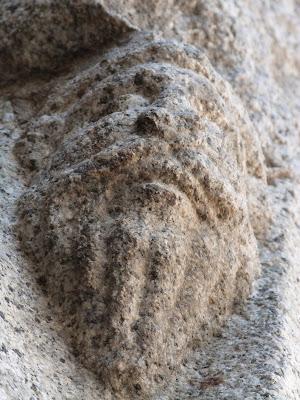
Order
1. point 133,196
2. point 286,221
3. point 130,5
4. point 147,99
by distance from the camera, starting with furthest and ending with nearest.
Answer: point 130,5, point 286,221, point 147,99, point 133,196

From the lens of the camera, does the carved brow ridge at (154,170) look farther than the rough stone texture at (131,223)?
Yes

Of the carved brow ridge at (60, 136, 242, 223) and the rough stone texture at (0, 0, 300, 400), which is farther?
the carved brow ridge at (60, 136, 242, 223)

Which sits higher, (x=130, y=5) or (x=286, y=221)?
(x=130, y=5)

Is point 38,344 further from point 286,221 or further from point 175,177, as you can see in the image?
point 286,221

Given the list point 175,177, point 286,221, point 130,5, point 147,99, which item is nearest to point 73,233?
point 175,177
